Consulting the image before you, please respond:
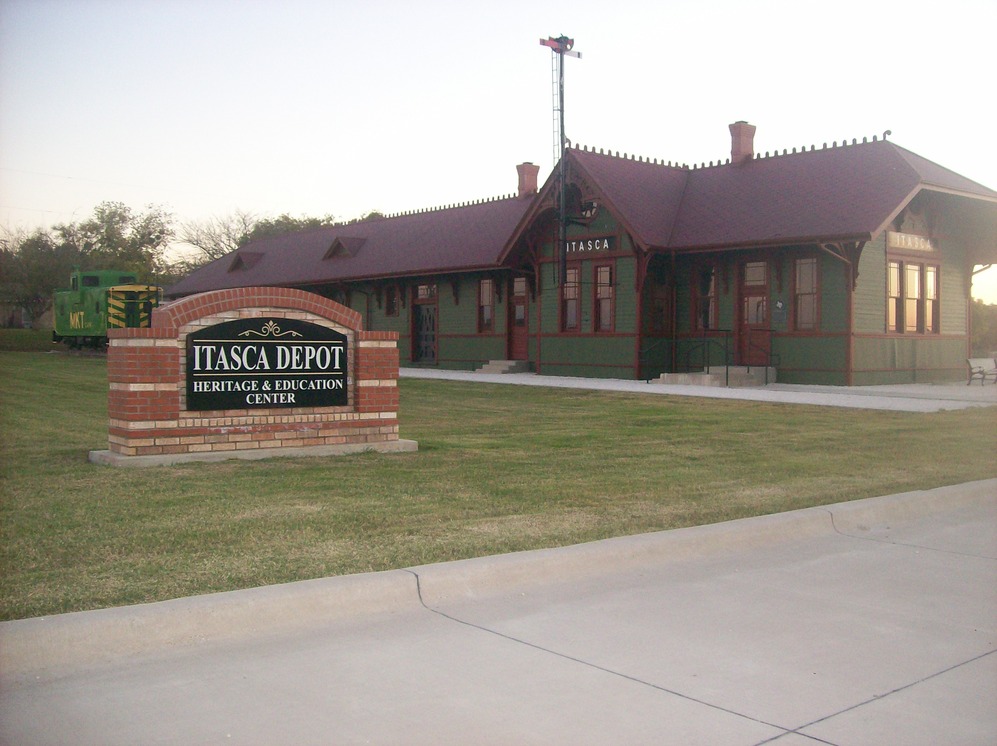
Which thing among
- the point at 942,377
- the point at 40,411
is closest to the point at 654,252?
the point at 942,377

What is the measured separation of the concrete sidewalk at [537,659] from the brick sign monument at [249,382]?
5635 millimetres

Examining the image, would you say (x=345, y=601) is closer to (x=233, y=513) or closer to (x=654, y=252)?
(x=233, y=513)

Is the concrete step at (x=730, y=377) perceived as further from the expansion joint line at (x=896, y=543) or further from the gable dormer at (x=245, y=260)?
the gable dormer at (x=245, y=260)

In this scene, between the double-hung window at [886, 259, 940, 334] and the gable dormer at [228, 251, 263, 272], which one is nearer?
the double-hung window at [886, 259, 940, 334]

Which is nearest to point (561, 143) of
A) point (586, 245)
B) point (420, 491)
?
point (586, 245)

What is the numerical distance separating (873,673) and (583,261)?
25648 millimetres

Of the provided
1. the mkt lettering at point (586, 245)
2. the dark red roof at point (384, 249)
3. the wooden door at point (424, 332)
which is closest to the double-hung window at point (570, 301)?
the mkt lettering at point (586, 245)

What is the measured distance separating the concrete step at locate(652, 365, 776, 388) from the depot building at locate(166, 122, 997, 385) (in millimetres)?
389

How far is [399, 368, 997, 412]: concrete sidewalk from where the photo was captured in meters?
20.9

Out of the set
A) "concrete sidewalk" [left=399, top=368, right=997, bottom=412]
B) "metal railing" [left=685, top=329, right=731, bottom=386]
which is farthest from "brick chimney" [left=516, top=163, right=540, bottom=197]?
"metal railing" [left=685, top=329, right=731, bottom=386]

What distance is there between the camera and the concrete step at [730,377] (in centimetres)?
2667

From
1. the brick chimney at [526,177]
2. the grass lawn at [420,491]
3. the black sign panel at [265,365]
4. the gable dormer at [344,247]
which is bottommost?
the grass lawn at [420,491]

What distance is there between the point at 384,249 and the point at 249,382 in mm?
28561

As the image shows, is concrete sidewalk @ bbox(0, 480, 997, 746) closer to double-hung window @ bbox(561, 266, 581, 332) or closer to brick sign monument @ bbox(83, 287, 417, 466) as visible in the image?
brick sign monument @ bbox(83, 287, 417, 466)
